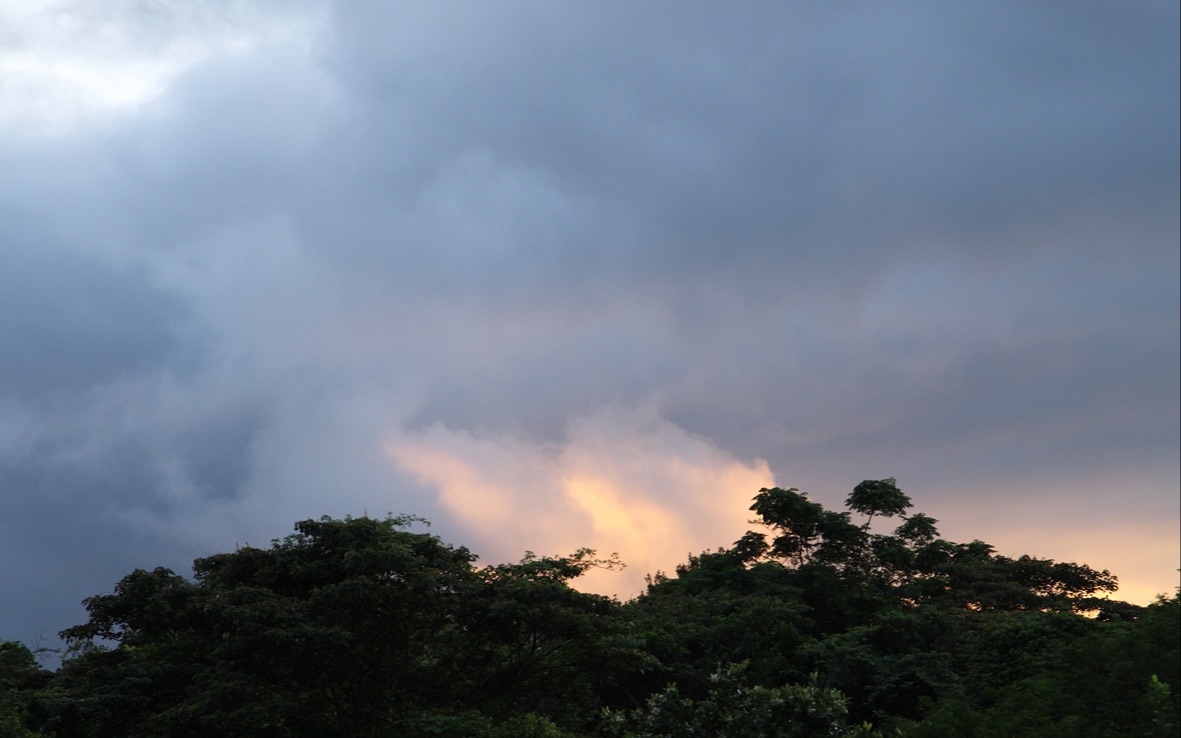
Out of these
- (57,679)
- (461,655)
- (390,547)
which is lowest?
(57,679)

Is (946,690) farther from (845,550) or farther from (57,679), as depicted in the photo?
(57,679)

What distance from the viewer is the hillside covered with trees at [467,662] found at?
17938 mm

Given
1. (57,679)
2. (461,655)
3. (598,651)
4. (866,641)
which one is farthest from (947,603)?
(57,679)

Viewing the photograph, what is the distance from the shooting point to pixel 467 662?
23.3m

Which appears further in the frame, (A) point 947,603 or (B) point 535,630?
(A) point 947,603

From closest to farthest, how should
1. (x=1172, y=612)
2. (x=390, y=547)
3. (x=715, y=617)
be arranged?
(x=1172, y=612), (x=390, y=547), (x=715, y=617)

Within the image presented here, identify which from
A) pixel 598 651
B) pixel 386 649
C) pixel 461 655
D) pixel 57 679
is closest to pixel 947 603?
pixel 598 651

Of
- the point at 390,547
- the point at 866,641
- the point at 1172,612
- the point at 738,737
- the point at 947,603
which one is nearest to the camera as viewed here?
the point at 1172,612

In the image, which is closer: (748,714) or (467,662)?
(748,714)

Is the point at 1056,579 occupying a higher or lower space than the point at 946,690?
higher

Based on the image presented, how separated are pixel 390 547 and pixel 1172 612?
591 inches

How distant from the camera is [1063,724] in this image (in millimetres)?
12859

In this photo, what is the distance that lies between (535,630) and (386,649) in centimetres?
343

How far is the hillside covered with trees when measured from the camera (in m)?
17.9
